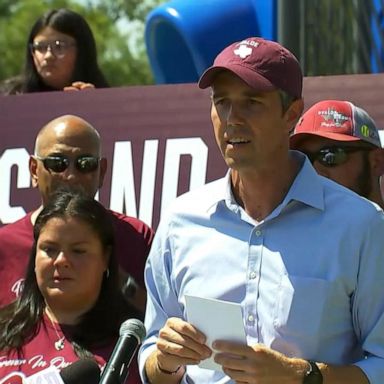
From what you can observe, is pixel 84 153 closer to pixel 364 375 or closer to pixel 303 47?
pixel 364 375

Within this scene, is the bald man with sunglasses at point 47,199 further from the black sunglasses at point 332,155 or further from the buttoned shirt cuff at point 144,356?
the buttoned shirt cuff at point 144,356

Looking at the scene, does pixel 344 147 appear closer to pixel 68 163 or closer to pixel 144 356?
pixel 68 163

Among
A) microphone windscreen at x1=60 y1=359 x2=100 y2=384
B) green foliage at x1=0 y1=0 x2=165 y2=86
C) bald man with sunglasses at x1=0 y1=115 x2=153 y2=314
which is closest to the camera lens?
microphone windscreen at x1=60 y1=359 x2=100 y2=384

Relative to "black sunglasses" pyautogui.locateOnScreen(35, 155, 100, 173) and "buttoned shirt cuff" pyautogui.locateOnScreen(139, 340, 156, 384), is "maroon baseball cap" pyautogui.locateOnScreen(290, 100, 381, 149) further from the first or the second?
"buttoned shirt cuff" pyautogui.locateOnScreen(139, 340, 156, 384)

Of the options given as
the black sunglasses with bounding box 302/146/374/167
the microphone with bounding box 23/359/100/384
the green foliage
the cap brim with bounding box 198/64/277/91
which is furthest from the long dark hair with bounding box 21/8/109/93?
the green foliage

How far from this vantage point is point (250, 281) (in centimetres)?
325

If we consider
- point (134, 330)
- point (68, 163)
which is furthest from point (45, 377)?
point (68, 163)

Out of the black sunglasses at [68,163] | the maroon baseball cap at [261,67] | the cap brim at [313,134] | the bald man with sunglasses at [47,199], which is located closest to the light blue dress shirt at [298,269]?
the maroon baseball cap at [261,67]

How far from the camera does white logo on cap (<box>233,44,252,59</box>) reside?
3.28 metres

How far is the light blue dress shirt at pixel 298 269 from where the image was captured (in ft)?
10.4

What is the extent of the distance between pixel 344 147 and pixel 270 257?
1382 mm

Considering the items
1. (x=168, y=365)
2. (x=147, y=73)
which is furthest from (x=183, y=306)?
(x=147, y=73)

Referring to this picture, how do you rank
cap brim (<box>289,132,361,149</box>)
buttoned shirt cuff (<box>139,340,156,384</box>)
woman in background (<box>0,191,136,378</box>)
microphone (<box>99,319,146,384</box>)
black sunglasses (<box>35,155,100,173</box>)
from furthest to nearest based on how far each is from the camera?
black sunglasses (<box>35,155,100,173</box>), cap brim (<box>289,132,361,149</box>), woman in background (<box>0,191,136,378</box>), buttoned shirt cuff (<box>139,340,156,384</box>), microphone (<box>99,319,146,384</box>)

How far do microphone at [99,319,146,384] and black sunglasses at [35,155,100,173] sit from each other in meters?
2.05
